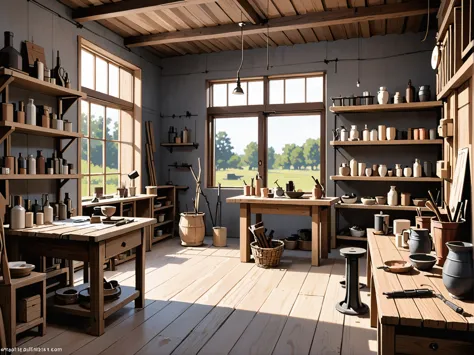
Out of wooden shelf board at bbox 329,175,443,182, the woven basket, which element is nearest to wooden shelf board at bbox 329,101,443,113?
wooden shelf board at bbox 329,175,443,182

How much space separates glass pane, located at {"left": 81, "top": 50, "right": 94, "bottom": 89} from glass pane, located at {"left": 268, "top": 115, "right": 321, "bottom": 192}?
2.83 meters

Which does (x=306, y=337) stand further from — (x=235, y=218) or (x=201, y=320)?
(x=235, y=218)

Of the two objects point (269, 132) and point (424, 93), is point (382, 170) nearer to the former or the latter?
point (424, 93)

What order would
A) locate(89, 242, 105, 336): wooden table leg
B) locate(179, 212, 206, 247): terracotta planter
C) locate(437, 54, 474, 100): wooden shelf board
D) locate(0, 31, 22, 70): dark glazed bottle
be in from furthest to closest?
locate(179, 212, 206, 247): terracotta planter < locate(0, 31, 22, 70): dark glazed bottle < locate(89, 242, 105, 336): wooden table leg < locate(437, 54, 474, 100): wooden shelf board

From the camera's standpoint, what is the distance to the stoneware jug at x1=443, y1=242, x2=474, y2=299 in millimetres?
1594

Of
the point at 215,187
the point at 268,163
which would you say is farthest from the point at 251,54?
the point at 215,187

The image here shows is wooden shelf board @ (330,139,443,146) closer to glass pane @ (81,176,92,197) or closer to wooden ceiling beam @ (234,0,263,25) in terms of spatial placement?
wooden ceiling beam @ (234,0,263,25)

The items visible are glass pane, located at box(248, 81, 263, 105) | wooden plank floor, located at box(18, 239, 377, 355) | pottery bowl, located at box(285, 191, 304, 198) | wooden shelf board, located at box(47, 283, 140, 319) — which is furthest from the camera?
glass pane, located at box(248, 81, 263, 105)

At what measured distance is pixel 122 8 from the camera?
177 inches

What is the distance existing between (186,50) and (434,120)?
4.06 m

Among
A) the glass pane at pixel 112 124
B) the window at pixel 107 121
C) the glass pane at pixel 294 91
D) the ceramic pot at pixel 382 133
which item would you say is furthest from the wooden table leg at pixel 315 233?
the glass pane at pixel 112 124

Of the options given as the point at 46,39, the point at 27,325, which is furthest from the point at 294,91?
the point at 27,325

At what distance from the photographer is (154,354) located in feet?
8.11

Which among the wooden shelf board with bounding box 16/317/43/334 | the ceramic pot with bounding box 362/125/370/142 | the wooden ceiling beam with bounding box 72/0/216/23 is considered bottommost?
the wooden shelf board with bounding box 16/317/43/334
